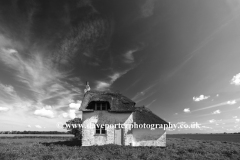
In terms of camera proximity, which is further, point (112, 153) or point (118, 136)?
point (118, 136)

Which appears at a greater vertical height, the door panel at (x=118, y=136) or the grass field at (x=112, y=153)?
the door panel at (x=118, y=136)

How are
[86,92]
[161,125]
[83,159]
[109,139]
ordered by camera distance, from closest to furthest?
[83,159], [109,139], [161,125], [86,92]

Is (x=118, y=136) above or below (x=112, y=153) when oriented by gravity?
above

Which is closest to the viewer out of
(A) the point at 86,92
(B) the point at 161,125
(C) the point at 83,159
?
(C) the point at 83,159

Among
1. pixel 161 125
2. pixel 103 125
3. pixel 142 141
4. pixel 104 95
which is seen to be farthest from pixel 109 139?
pixel 161 125

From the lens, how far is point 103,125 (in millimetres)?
18156

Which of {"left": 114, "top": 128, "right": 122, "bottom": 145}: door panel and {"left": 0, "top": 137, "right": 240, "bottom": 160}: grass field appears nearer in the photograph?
{"left": 0, "top": 137, "right": 240, "bottom": 160}: grass field

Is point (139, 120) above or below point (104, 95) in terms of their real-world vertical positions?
below

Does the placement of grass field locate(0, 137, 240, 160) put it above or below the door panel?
below

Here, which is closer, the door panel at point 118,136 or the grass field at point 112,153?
the grass field at point 112,153

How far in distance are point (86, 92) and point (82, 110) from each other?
3523mm

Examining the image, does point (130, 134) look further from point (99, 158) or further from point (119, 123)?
point (99, 158)

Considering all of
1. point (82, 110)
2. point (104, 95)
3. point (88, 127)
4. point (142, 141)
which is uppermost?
point (104, 95)

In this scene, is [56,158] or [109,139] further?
[109,139]
